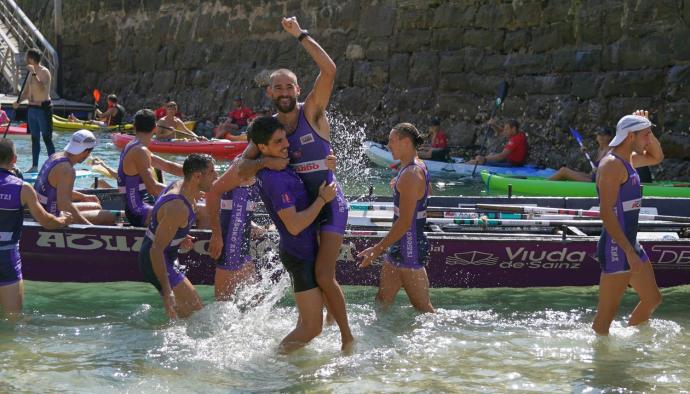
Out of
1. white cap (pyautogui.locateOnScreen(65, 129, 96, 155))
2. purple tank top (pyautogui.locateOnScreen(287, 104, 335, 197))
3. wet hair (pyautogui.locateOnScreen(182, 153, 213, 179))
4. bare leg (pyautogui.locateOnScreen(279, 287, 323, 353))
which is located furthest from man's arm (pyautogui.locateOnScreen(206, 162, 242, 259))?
white cap (pyautogui.locateOnScreen(65, 129, 96, 155))

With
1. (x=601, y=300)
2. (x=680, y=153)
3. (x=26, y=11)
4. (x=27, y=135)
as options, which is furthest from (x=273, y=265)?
(x=26, y=11)

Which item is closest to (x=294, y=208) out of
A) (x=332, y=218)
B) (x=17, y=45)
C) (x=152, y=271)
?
(x=332, y=218)

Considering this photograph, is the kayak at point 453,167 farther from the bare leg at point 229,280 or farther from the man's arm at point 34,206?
the man's arm at point 34,206

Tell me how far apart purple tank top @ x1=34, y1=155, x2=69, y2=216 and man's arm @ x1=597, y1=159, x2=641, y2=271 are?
447 cm

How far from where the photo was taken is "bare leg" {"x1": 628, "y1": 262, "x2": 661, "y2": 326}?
6645 millimetres

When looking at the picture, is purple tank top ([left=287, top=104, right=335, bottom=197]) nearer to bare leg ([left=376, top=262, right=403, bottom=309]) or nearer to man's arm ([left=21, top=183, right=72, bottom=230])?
bare leg ([left=376, top=262, right=403, bottom=309])

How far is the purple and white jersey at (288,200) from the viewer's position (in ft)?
19.2

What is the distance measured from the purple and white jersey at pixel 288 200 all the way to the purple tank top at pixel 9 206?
82.9 inches

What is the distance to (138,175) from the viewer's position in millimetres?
8555

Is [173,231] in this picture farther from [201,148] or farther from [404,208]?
[201,148]

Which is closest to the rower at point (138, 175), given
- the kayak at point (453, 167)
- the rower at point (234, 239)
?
the rower at point (234, 239)

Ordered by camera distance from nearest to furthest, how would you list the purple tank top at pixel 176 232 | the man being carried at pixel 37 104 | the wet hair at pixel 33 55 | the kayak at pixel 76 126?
the purple tank top at pixel 176 232 < the wet hair at pixel 33 55 < the man being carried at pixel 37 104 < the kayak at pixel 76 126

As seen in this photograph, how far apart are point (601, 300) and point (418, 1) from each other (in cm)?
1304

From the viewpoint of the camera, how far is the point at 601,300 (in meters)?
6.57
